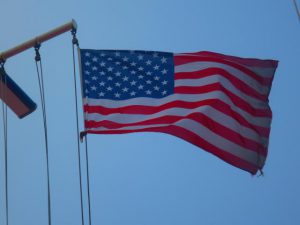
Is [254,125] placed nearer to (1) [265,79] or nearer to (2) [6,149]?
(1) [265,79]

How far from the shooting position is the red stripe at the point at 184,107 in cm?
1011

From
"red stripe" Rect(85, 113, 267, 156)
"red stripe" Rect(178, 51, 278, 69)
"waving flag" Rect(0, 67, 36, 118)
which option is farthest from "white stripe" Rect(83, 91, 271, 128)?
"waving flag" Rect(0, 67, 36, 118)

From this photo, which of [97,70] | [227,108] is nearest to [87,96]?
[97,70]

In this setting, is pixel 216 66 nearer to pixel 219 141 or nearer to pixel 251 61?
pixel 251 61

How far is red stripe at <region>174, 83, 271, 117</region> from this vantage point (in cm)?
1066

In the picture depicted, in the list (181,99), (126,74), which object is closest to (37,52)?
(126,74)

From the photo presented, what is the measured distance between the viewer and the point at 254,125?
420 inches

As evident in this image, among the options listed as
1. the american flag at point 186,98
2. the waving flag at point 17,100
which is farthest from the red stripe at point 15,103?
the american flag at point 186,98

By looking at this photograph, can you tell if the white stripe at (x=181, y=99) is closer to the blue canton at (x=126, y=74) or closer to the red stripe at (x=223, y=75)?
the blue canton at (x=126, y=74)

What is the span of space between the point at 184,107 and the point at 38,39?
10.4ft

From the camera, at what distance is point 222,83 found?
10.8 metres

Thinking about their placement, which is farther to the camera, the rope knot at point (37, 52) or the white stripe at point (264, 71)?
the white stripe at point (264, 71)

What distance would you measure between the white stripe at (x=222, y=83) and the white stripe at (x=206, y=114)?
0.62 meters

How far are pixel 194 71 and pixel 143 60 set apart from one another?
110 cm
